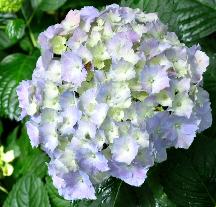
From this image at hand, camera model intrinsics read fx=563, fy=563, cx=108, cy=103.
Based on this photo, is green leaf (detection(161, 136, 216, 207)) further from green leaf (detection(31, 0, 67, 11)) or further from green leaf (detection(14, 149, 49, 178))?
green leaf (detection(31, 0, 67, 11))

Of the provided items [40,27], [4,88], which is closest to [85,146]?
[4,88]

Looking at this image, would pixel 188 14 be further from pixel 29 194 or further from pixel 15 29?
pixel 29 194

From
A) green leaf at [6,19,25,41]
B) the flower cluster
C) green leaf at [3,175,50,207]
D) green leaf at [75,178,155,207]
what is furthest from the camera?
green leaf at [6,19,25,41]

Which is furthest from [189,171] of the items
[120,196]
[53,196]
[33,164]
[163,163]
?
[33,164]

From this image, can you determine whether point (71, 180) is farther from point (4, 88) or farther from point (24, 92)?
point (4, 88)

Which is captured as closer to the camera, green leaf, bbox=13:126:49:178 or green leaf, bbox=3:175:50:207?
green leaf, bbox=3:175:50:207

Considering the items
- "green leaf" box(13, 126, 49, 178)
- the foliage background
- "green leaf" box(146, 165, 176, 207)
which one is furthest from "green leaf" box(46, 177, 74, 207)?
"green leaf" box(146, 165, 176, 207)

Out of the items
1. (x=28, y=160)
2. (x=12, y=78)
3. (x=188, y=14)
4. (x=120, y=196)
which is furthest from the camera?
(x=28, y=160)

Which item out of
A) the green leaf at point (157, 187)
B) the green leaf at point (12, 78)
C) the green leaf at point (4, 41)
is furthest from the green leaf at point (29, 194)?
the green leaf at point (4, 41)
